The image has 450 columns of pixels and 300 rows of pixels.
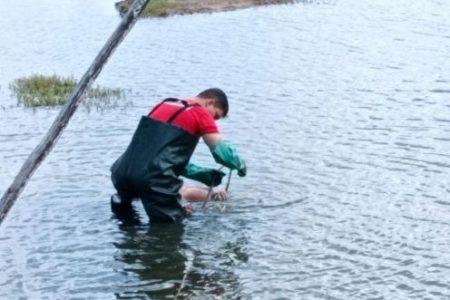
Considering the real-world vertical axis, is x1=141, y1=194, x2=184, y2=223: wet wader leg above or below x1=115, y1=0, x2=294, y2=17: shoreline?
below

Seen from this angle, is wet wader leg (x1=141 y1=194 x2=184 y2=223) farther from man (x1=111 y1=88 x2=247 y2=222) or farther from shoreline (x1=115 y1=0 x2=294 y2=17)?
shoreline (x1=115 y1=0 x2=294 y2=17)

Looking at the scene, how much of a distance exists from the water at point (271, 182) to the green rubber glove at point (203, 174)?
1.24ft

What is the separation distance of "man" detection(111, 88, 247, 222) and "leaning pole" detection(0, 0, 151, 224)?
3.42m

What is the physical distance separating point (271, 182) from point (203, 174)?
1504 mm

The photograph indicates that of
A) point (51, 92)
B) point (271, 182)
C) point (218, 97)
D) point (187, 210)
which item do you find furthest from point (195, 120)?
point (51, 92)

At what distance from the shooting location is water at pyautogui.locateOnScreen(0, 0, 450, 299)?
10.9 metres

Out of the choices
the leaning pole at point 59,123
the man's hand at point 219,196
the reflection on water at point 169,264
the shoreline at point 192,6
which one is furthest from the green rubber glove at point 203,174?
the shoreline at point 192,6

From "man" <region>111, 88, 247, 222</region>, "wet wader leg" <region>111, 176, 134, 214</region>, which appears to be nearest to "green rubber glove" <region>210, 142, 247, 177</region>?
"man" <region>111, 88, 247, 222</region>

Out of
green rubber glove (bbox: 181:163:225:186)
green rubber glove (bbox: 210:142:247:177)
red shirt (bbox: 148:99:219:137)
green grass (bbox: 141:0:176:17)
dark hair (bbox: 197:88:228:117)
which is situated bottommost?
green rubber glove (bbox: 181:163:225:186)

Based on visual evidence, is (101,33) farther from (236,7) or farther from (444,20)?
(444,20)

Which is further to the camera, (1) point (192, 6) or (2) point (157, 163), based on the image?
Result: (1) point (192, 6)

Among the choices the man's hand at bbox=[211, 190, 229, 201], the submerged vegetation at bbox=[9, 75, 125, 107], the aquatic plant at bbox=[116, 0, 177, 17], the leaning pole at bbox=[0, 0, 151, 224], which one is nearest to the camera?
the leaning pole at bbox=[0, 0, 151, 224]

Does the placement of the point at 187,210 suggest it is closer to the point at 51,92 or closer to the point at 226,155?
the point at 226,155

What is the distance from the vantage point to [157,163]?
12.2 meters
